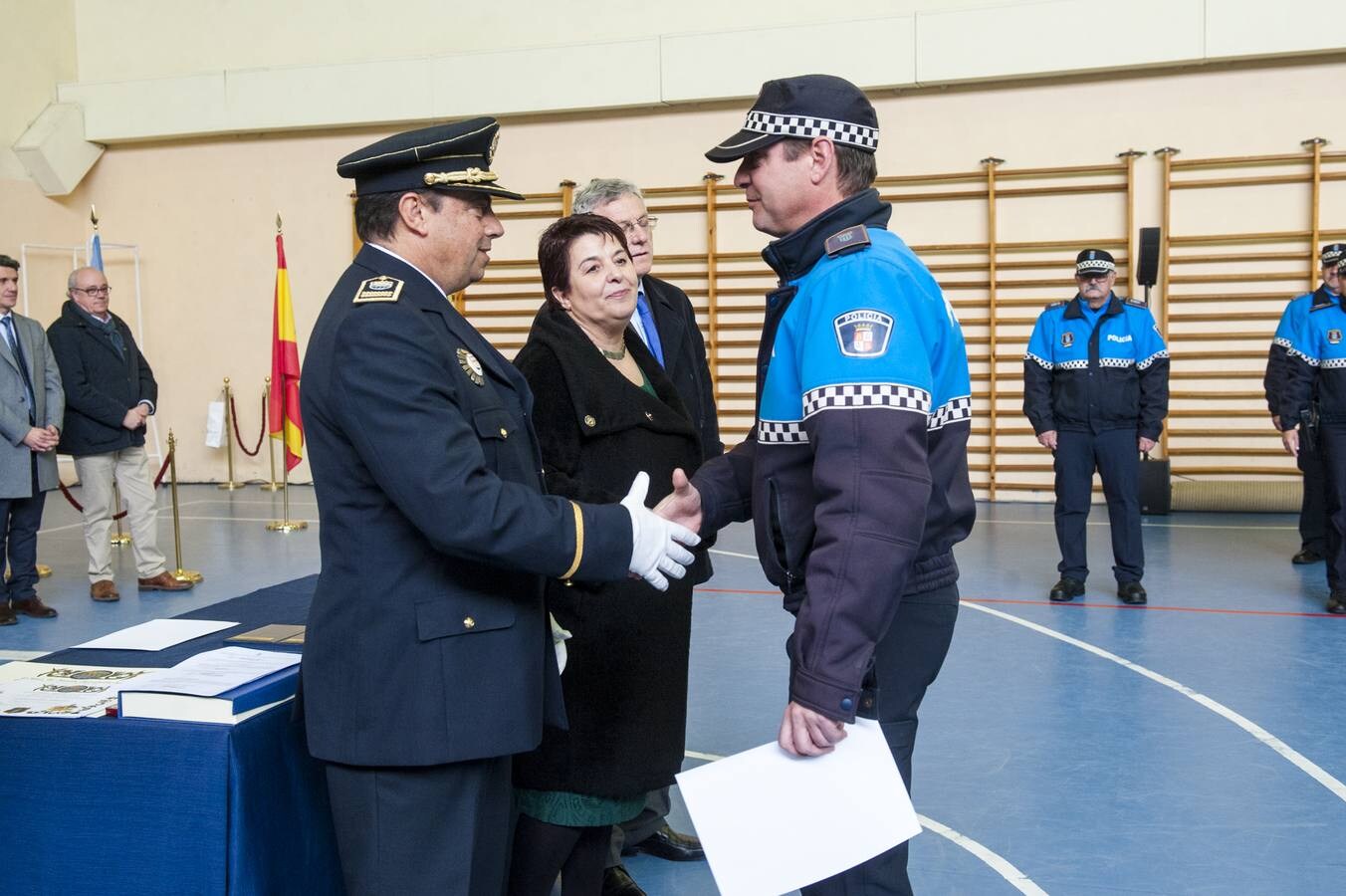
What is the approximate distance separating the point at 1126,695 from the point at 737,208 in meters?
6.34

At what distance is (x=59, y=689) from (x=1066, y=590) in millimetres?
4929

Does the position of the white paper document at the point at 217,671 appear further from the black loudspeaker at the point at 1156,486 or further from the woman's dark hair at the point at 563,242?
the black loudspeaker at the point at 1156,486

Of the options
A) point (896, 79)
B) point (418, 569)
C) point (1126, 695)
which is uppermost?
point (896, 79)

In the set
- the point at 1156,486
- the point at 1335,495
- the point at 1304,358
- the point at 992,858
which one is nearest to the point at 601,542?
the point at 992,858

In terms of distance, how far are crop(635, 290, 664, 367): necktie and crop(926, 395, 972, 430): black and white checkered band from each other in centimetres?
134

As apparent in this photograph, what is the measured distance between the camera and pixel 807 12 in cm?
926

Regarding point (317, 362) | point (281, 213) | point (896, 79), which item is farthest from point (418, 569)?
point (281, 213)

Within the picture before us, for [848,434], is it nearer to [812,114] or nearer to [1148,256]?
[812,114]

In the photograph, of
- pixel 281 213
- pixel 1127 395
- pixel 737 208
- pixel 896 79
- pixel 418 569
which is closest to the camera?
pixel 418 569

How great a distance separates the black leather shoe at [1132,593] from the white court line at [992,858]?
2.97m

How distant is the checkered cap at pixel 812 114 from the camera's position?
182 cm

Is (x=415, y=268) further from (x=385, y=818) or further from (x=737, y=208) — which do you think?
(x=737, y=208)

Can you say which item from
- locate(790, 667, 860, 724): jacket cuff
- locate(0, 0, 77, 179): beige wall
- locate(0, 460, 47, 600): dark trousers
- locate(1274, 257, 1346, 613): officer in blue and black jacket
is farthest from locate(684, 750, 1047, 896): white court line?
locate(0, 0, 77, 179): beige wall

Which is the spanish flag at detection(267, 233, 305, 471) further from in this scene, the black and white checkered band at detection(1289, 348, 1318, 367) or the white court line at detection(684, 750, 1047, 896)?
the black and white checkered band at detection(1289, 348, 1318, 367)
